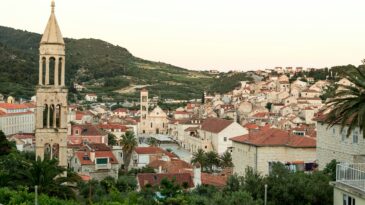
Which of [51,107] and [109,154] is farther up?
[51,107]

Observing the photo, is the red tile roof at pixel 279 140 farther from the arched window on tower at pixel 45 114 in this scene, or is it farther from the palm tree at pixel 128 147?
the palm tree at pixel 128 147

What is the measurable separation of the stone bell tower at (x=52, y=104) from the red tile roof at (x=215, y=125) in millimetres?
51866

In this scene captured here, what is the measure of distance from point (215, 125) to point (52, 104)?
5568 cm

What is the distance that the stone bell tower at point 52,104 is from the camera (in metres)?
30.7

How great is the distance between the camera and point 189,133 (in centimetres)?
9606

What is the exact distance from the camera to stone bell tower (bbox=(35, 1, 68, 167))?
1208 inches

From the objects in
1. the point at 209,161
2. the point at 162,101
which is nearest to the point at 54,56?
the point at 209,161

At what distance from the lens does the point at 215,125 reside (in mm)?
85375

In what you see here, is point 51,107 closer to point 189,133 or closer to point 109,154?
point 109,154

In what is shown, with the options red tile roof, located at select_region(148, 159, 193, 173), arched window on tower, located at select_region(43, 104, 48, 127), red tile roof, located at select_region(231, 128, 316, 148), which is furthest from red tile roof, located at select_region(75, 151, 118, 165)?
arched window on tower, located at select_region(43, 104, 48, 127)

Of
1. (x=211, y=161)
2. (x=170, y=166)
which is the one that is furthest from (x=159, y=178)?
(x=211, y=161)

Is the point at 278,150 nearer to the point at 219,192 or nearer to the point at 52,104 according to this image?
the point at 52,104

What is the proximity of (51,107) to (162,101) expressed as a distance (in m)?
137

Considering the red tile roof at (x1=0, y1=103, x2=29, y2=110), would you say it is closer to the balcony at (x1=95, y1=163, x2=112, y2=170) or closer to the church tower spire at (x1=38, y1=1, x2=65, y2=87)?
the balcony at (x1=95, y1=163, x2=112, y2=170)
